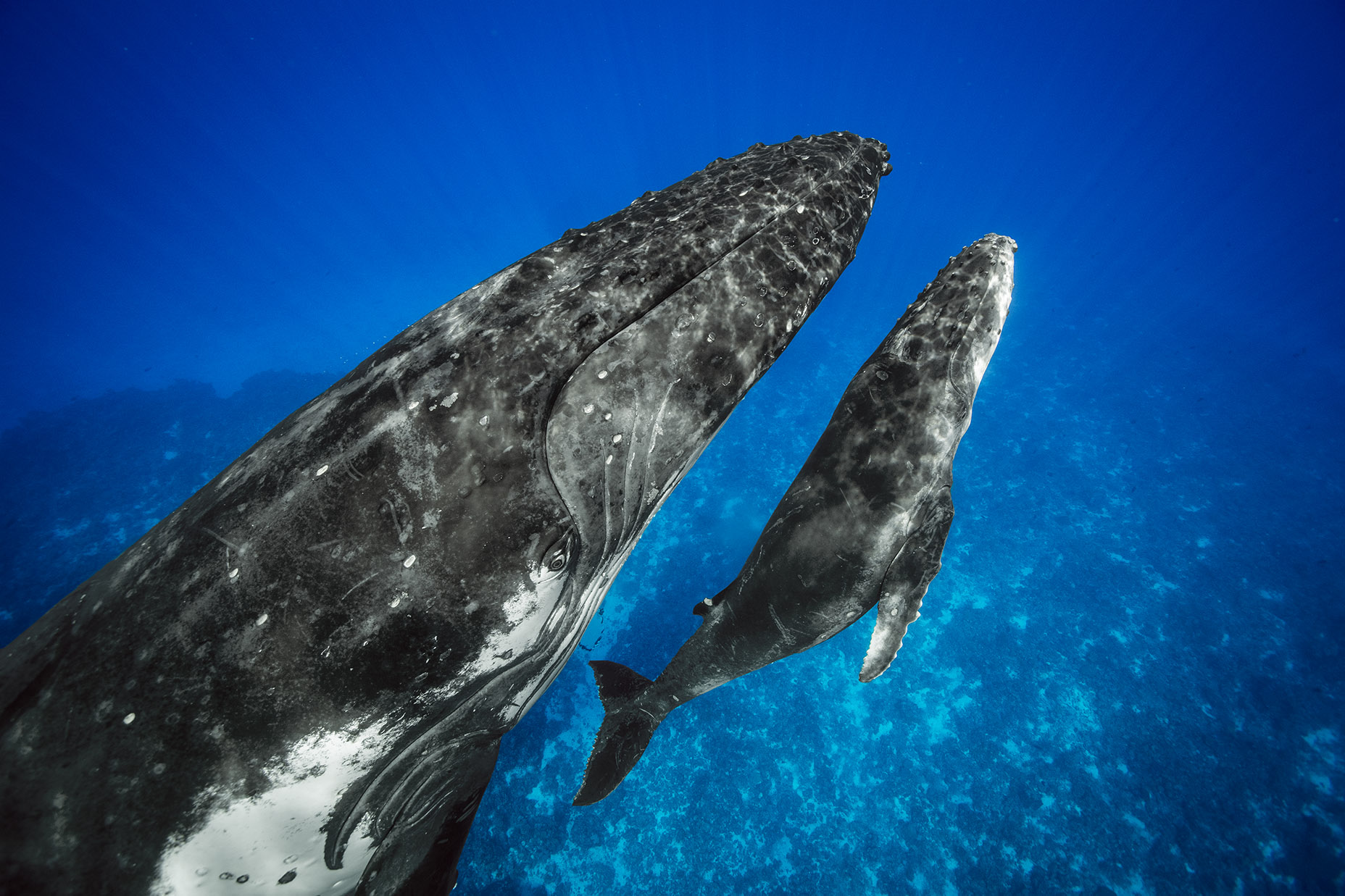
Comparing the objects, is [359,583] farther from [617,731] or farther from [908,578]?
[617,731]

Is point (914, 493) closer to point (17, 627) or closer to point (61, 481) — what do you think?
point (17, 627)

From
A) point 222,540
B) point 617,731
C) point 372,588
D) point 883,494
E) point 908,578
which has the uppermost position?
point 222,540

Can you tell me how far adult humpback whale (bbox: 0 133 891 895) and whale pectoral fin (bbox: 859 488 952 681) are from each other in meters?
1.76

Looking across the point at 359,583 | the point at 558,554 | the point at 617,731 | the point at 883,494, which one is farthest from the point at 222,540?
the point at 617,731

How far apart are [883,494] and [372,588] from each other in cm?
315

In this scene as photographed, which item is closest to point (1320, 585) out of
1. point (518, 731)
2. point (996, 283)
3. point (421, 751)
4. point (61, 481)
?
point (996, 283)

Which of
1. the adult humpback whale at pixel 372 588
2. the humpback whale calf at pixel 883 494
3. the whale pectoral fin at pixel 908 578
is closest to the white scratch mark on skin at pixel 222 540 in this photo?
the adult humpback whale at pixel 372 588

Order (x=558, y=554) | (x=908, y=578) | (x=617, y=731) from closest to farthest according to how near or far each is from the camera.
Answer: (x=558, y=554) → (x=908, y=578) → (x=617, y=731)

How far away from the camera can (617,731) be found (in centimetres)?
576

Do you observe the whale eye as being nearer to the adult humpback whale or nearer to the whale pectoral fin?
the adult humpback whale

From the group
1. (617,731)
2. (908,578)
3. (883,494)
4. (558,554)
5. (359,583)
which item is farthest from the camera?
(617,731)

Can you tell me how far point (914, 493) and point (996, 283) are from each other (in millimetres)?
2073

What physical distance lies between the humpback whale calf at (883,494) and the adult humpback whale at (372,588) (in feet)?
3.62

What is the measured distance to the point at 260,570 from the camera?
2219 mm
